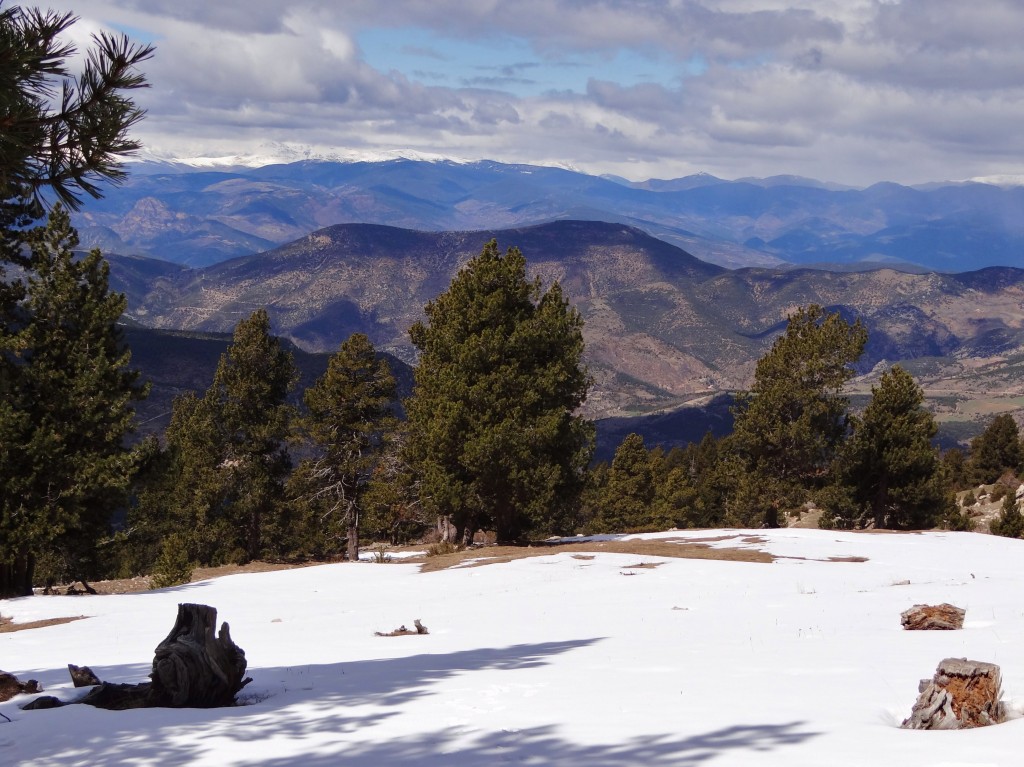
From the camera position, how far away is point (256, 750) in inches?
257

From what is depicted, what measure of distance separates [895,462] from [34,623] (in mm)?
29730

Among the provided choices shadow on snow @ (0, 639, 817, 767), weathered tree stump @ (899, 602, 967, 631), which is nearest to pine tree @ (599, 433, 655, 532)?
weathered tree stump @ (899, 602, 967, 631)

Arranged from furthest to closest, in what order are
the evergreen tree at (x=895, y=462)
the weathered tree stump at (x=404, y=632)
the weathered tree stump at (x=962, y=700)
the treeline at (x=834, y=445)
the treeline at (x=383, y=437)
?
1. the treeline at (x=834, y=445)
2. the evergreen tree at (x=895, y=462)
3. the treeline at (x=383, y=437)
4. the weathered tree stump at (x=404, y=632)
5. the weathered tree stump at (x=962, y=700)

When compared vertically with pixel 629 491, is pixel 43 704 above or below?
above

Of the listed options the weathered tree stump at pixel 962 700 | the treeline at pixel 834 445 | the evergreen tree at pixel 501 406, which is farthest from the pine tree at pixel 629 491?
the weathered tree stump at pixel 962 700

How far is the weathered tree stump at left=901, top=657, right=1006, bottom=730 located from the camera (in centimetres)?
618

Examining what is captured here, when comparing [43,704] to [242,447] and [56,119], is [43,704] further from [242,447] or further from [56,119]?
[242,447]

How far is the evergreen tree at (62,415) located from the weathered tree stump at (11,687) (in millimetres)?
12653

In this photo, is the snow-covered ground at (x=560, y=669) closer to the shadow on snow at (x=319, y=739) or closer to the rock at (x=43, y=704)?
the shadow on snow at (x=319, y=739)

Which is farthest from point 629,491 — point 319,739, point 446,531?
point 319,739

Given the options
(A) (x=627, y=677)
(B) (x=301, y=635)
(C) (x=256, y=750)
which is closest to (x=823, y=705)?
(A) (x=627, y=677)

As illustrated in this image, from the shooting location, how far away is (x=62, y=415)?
2167 cm

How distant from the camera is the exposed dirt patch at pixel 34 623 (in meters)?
16.2

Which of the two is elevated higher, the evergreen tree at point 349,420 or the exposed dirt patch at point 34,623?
the evergreen tree at point 349,420
